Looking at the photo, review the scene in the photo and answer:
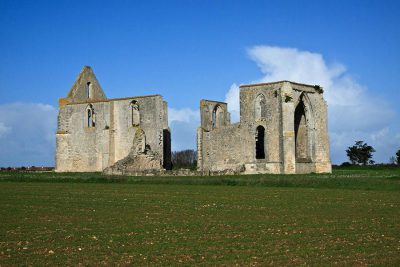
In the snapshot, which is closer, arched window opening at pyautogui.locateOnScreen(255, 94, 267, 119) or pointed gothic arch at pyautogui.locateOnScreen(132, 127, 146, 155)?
arched window opening at pyautogui.locateOnScreen(255, 94, 267, 119)

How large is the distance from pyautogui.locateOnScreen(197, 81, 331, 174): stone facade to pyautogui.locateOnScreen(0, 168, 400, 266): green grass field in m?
23.3

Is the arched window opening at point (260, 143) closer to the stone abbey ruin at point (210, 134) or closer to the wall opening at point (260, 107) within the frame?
the stone abbey ruin at point (210, 134)

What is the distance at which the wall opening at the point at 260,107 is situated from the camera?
46.6 metres

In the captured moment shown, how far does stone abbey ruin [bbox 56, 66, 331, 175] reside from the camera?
4559 centimetres

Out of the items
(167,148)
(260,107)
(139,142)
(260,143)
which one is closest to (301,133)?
(260,143)

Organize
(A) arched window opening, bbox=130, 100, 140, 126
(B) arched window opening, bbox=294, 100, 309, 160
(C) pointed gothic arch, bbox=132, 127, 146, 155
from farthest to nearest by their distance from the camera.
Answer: (A) arched window opening, bbox=130, 100, 140, 126 < (B) arched window opening, bbox=294, 100, 309, 160 < (C) pointed gothic arch, bbox=132, 127, 146, 155

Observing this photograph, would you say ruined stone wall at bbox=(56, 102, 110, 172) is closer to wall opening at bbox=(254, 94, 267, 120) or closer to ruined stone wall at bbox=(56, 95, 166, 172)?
ruined stone wall at bbox=(56, 95, 166, 172)

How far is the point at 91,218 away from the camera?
15.2 m

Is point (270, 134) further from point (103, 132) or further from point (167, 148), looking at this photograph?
point (103, 132)

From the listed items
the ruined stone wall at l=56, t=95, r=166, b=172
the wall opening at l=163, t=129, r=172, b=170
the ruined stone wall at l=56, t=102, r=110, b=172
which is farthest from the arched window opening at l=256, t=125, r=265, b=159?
the ruined stone wall at l=56, t=102, r=110, b=172

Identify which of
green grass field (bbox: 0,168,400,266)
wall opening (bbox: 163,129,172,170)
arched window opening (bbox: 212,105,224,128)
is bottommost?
green grass field (bbox: 0,168,400,266)

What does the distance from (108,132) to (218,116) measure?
33.5ft

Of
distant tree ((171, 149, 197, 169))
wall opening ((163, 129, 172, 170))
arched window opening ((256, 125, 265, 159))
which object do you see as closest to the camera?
arched window opening ((256, 125, 265, 159))

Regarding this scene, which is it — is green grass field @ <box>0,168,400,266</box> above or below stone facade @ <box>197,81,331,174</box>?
below
